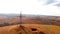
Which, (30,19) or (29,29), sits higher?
(30,19)

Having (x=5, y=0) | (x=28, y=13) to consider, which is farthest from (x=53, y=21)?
(x=5, y=0)

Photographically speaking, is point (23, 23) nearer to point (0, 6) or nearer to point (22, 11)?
point (22, 11)

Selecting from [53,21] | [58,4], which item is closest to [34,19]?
[53,21]

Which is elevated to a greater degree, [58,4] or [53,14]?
[58,4]

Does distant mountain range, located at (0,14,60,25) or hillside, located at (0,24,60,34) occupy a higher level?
distant mountain range, located at (0,14,60,25)

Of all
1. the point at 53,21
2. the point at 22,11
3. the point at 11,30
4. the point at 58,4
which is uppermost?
the point at 58,4

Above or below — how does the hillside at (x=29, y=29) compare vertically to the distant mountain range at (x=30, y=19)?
below

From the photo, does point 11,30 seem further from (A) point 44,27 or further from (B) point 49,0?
(B) point 49,0
